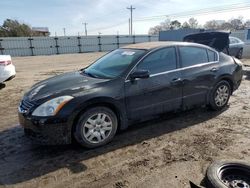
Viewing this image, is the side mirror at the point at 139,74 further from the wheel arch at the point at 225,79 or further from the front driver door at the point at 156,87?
the wheel arch at the point at 225,79

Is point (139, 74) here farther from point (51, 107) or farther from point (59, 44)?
point (59, 44)

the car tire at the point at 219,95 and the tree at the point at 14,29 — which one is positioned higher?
the tree at the point at 14,29

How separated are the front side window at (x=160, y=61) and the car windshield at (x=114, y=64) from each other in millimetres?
176

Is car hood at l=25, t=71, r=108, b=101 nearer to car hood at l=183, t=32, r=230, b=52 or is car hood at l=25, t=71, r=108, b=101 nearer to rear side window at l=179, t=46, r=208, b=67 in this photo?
rear side window at l=179, t=46, r=208, b=67

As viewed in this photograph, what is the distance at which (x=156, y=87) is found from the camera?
14.6 ft

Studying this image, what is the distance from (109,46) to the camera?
34.2m

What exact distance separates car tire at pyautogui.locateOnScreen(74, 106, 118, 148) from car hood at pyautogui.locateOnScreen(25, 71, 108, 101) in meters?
0.40

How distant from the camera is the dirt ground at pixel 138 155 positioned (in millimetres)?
3158

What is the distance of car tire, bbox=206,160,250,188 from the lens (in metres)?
2.86

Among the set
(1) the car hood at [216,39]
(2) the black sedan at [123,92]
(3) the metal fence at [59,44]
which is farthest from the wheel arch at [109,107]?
(3) the metal fence at [59,44]

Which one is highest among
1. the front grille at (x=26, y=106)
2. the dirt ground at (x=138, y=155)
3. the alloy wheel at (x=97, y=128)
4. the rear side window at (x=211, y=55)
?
the rear side window at (x=211, y=55)

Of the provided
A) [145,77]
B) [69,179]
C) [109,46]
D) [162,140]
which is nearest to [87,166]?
[69,179]

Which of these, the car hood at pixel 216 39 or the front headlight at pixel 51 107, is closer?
the front headlight at pixel 51 107

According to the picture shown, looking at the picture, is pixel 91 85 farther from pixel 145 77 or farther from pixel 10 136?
pixel 10 136
